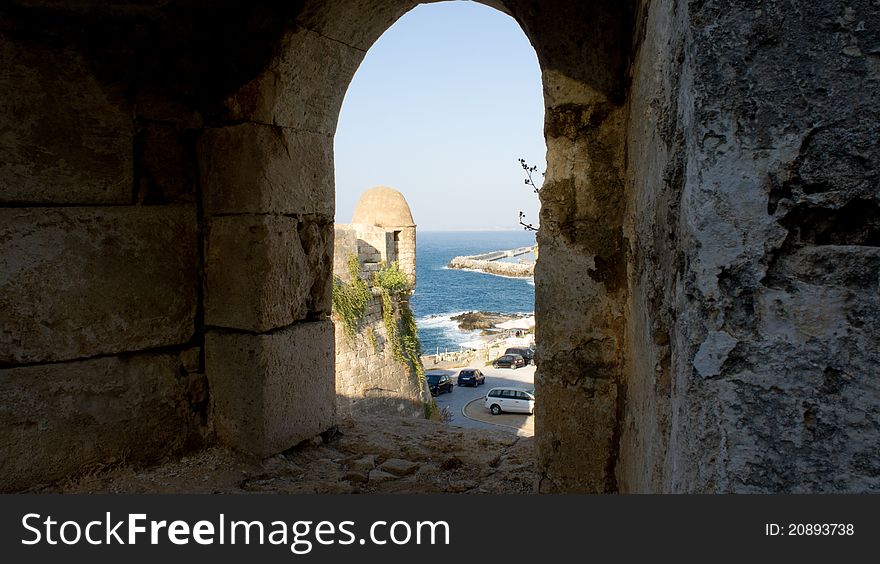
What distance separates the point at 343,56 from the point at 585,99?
156cm

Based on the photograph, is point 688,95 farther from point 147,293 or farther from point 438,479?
point 147,293

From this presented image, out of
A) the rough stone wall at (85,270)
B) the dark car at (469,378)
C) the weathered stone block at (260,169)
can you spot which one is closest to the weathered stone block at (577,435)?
the weathered stone block at (260,169)

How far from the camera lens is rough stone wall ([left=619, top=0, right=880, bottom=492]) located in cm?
105

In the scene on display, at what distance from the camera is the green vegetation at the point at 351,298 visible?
10264mm

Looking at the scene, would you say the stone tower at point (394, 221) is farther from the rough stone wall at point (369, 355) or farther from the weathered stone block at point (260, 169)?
the weathered stone block at point (260, 169)

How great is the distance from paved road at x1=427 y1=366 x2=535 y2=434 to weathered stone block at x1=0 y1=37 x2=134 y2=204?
491 inches

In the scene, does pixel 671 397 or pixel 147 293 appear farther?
pixel 147 293

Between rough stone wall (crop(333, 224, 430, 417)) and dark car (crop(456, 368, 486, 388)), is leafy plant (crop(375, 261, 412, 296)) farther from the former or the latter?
dark car (crop(456, 368, 486, 388))

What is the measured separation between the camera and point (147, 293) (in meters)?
3.25

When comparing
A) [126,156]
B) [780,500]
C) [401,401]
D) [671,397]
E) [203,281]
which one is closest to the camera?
[780,500]

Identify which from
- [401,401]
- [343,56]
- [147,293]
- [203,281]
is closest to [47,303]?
[147,293]

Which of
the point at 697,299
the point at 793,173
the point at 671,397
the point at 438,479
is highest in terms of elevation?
the point at 793,173

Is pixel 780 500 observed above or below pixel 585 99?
below

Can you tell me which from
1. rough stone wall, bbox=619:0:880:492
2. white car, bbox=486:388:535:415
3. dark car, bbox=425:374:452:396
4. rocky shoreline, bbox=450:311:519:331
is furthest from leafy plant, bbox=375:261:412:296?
rocky shoreline, bbox=450:311:519:331
